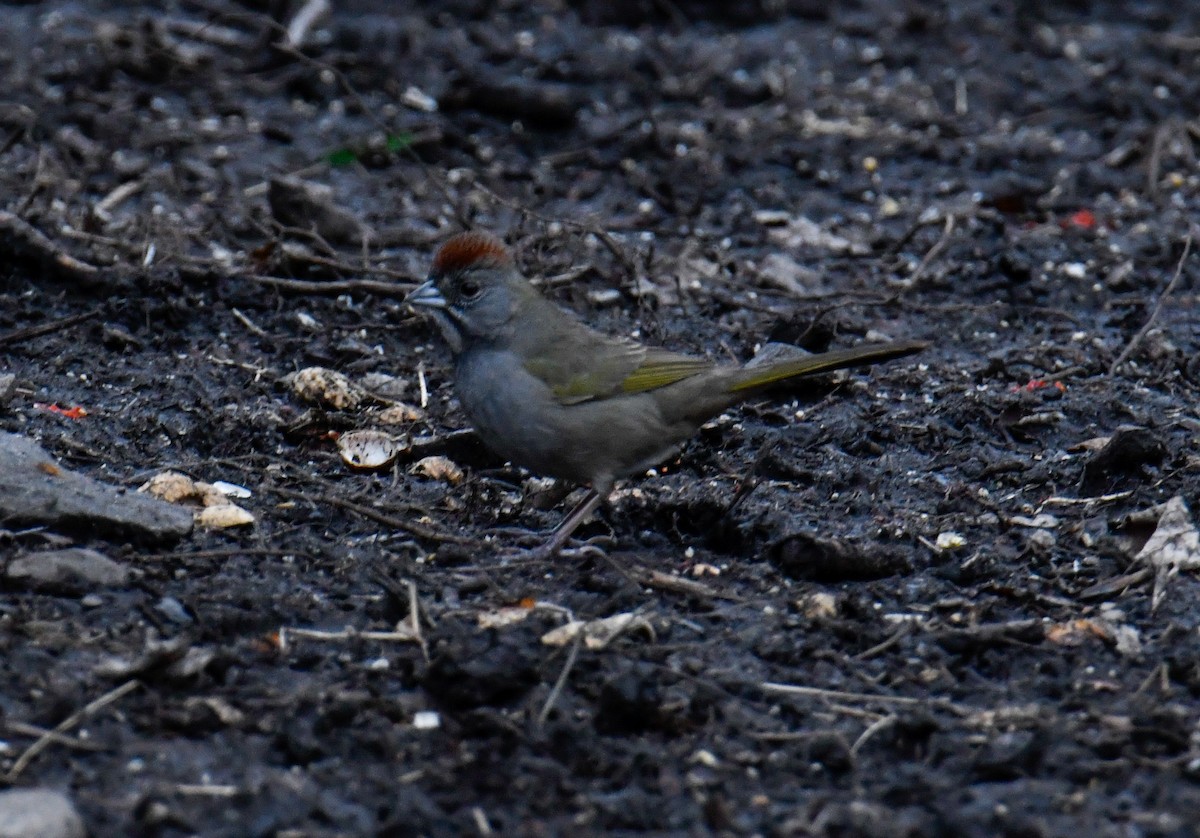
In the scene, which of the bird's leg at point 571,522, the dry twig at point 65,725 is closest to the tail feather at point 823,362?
the bird's leg at point 571,522

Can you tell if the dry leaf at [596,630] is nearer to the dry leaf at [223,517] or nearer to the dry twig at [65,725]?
the dry twig at [65,725]

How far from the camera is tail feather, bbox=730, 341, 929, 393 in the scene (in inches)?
195

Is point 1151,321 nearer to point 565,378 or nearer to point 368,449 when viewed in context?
point 565,378

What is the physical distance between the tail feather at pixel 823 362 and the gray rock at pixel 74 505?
1.80 metres

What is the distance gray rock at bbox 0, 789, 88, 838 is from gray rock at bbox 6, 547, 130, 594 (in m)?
0.98

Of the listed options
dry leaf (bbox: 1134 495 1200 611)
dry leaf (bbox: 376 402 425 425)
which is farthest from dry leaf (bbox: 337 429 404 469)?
dry leaf (bbox: 1134 495 1200 611)

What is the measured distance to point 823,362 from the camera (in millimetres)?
4965

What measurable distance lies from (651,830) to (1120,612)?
5.54ft

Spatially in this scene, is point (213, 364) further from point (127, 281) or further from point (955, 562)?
point (955, 562)

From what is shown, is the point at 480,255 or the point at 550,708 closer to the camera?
the point at 550,708

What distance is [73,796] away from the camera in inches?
129

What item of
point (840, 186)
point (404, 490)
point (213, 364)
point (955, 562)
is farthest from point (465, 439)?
point (840, 186)

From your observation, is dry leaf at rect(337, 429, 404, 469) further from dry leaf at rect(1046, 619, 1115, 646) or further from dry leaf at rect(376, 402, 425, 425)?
dry leaf at rect(1046, 619, 1115, 646)

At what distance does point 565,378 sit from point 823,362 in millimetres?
818
